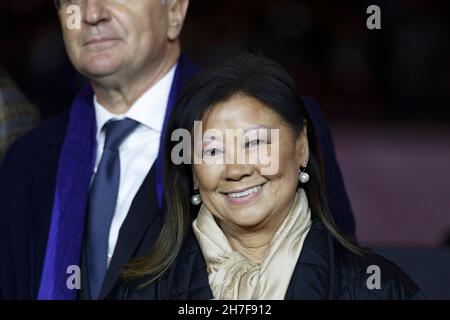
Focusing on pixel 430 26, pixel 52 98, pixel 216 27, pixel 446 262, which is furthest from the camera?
pixel 216 27

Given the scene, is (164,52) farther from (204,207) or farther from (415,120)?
(415,120)

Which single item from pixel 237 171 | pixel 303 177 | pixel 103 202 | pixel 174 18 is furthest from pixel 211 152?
pixel 174 18

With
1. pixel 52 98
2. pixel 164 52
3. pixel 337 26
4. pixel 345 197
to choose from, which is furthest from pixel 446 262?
pixel 337 26

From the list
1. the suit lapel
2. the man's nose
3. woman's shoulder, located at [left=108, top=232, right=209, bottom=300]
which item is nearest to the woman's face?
woman's shoulder, located at [left=108, top=232, right=209, bottom=300]

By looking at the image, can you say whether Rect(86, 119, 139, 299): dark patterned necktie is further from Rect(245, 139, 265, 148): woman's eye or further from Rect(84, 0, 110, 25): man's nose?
Rect(245, 139, 265, 148): woman's eye

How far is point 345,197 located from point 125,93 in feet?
1.89

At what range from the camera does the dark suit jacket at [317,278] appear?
2.00 metres

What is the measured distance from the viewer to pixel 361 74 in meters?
5.94

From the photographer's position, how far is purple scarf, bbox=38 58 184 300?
2.47m

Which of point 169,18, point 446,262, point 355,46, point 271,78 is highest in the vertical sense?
point 355,46

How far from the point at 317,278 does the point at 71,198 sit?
0.75 metres

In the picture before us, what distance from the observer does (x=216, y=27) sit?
643 cm

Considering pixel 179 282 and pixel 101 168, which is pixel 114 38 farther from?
pixel 179 282

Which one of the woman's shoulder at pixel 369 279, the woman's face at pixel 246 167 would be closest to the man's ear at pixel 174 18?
the woman's face at pixel 246 167
